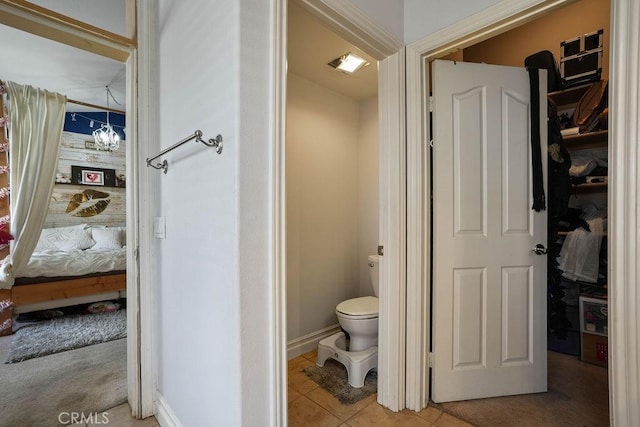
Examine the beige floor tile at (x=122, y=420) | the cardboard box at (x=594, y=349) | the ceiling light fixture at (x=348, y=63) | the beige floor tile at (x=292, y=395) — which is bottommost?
the beige floor tile at (x=292, y=395)

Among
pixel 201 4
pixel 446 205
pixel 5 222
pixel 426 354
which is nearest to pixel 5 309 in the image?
pixel 5 222

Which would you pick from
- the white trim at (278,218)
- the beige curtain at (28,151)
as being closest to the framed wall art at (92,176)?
the beige curtain at (28,151)

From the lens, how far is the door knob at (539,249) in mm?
1720

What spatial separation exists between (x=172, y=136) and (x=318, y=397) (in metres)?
1.71

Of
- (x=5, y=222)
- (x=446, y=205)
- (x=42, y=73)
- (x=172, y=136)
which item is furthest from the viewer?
(x=42, y=73)

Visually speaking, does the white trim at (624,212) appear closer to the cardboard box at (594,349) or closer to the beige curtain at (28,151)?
the cardboard box at (594,349)

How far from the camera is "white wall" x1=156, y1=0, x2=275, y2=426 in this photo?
0.98m

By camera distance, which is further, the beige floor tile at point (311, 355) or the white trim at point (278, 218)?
the beige floor tile at point (311, 355)

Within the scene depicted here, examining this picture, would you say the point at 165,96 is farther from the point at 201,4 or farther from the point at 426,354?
the point at 426,354

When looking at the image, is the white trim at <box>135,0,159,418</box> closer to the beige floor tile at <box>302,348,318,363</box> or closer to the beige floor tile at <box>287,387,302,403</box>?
the beige floor tile at <box>287,387,302,403</box>

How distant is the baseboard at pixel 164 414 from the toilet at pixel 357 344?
1029mm

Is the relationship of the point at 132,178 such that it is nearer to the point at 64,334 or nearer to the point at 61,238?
the point at 64,334

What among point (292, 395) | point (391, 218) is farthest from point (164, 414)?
point (391, 218)

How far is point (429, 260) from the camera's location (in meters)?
1.67
